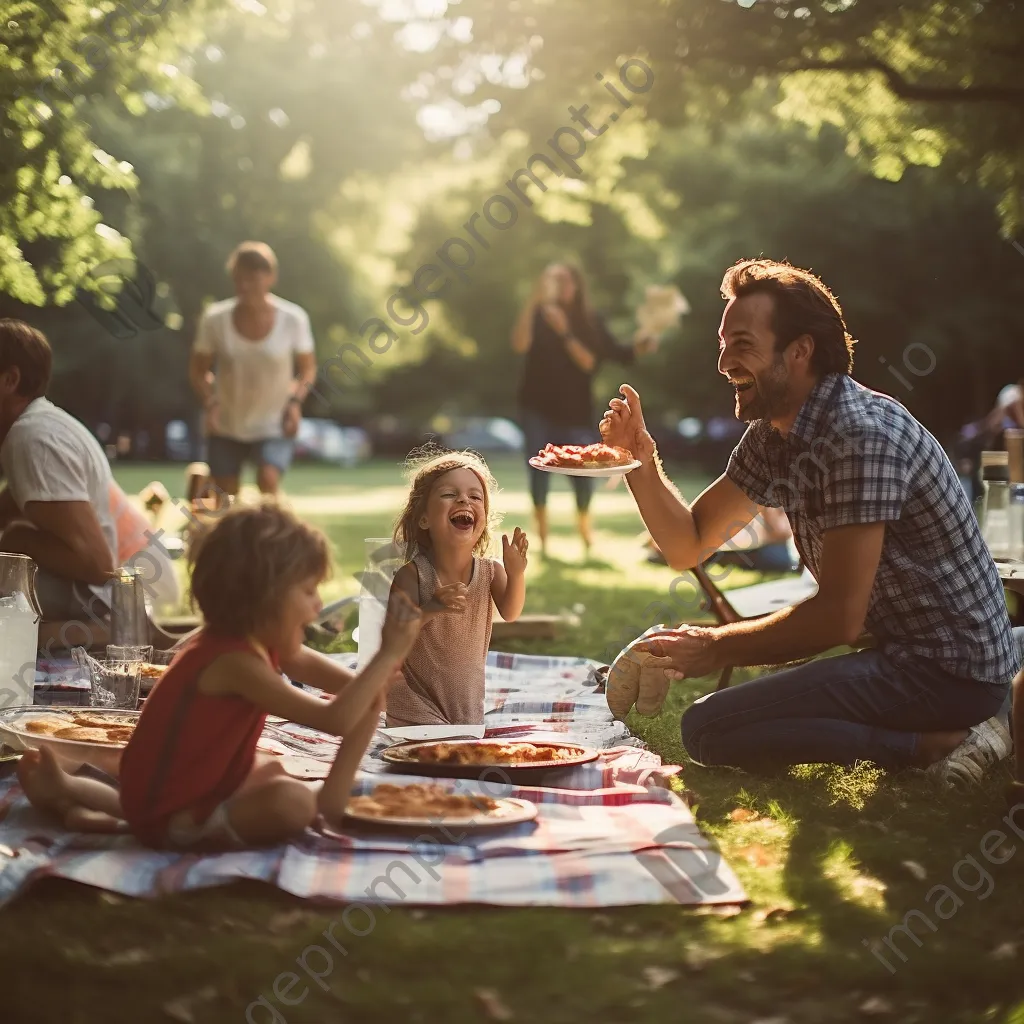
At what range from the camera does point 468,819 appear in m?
4.05

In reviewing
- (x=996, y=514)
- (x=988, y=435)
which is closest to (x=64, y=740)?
(x=996, y=514)

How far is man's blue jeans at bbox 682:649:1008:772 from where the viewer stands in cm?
503

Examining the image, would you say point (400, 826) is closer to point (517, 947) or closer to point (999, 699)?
point (517, 947)

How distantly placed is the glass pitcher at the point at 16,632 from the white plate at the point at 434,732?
1.41m

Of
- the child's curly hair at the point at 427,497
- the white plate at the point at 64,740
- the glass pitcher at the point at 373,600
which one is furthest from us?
the glass pitcher at the point at 373,600

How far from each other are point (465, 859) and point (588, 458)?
2167 mm

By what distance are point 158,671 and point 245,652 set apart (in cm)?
217

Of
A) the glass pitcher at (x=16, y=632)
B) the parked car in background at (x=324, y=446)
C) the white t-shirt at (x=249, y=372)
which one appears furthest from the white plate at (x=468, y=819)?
the parked car in background at (x=324, y=446)

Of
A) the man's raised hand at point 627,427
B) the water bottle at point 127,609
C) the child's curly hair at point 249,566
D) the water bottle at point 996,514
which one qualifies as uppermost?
the man's raised hand at point 627,427

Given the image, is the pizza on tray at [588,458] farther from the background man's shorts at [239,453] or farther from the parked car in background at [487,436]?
the parked car in background at [487,436]

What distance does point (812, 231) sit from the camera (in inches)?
1201

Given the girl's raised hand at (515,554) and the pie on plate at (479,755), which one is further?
the girl's raised hand at (515,554)

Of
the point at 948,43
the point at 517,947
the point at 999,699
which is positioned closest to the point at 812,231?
the point at 948,43

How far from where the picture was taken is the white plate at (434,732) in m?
5.27
